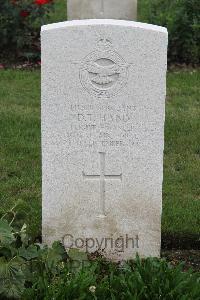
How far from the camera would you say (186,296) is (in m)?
Result: 4.22

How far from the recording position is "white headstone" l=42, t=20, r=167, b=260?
4.56m

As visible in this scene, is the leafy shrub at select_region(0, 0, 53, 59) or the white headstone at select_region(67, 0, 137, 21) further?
the white headstone at select_region(67, 0, 137, 21)

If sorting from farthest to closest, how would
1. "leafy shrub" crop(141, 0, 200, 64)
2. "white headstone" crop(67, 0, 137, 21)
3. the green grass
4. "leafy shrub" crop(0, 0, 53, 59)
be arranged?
the green grass
"white headstone" crop(67, 0, 137, 21)
"leafy shrub" crop(0, 0, 53, 59)
"leafy shrub" crop(141, 0, 200, 64)

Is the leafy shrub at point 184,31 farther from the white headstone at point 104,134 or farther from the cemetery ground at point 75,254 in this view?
the white headstone at point 104,134

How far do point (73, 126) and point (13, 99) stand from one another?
3.49m

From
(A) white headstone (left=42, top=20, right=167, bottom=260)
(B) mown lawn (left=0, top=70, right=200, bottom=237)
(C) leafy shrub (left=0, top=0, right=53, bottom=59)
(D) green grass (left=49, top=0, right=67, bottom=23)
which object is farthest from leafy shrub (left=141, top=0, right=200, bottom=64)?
(A) white headstone (left=42, top=20, right=167, bottom=260)

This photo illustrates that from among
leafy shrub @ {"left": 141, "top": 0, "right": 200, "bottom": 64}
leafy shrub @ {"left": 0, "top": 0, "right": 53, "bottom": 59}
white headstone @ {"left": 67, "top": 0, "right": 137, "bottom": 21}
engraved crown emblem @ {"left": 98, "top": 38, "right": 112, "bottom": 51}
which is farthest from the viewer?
white headstone @ {"left": 67, "top": 0, "right": 137, "bottom": 21}

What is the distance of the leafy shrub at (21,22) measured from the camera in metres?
9.43

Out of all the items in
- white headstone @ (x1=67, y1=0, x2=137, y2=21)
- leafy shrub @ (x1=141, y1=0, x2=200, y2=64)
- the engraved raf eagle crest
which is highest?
white headstone @ (x1=67, y1=0, x2=137, y2=21)

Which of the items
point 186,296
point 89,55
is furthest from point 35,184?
point 186,296

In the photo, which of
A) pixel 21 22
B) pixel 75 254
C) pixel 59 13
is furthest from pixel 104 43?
pixel 59 13

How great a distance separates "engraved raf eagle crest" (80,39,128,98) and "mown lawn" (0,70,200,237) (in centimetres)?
88

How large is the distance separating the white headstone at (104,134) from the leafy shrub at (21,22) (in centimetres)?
478

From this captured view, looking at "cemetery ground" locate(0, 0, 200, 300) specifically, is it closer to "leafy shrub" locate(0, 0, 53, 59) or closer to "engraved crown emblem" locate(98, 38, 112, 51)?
"leafy shrub" locate(0, 0, 53, 59)
